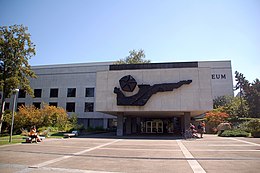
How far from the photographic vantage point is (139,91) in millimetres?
23812

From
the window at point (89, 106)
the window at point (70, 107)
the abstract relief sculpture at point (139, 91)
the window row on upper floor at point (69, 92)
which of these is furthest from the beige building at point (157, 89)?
the window at point (70, 107)

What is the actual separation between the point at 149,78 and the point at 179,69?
3795 millimetres

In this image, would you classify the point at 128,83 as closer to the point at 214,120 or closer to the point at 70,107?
the point at 214,120

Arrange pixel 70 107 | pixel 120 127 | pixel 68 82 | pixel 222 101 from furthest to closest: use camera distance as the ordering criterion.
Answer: pixel 222 101
pixel 68 82
pixel 70 107
pixel 120 127

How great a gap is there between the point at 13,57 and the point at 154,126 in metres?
25.4

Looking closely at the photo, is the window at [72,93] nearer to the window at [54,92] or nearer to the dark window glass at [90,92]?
the window at [54,92]

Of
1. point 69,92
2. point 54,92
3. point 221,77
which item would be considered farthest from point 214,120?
point 54,92

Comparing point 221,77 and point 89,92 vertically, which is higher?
point 221,77

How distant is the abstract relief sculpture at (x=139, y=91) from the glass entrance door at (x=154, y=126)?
570 inches

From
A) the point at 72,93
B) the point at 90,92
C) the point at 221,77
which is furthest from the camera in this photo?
the point at 221,77

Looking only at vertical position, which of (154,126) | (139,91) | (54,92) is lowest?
(154,126)

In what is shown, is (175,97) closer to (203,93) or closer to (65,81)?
(203,93)

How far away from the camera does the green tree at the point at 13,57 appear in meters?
25.1

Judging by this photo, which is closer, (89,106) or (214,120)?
(214,120)
